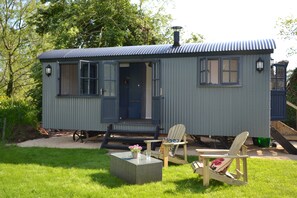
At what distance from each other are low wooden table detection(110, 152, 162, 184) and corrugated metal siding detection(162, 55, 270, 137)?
339cm

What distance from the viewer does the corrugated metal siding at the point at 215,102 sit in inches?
325

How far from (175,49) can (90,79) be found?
2.64 metres

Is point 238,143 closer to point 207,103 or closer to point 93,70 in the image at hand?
point 207,103

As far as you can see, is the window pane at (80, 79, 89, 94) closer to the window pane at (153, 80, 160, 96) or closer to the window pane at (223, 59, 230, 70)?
the window pane at (153, 80, 160, 96)

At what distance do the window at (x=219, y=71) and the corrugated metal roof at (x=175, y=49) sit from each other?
303mm

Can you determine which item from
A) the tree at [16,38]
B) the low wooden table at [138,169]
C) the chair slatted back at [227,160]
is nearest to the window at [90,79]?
the low wooden table at [138,169]

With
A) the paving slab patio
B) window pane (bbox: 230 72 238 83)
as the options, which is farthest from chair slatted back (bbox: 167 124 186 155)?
window pane (bbox: 230 72 238 83)

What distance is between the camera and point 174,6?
1905 centimetres

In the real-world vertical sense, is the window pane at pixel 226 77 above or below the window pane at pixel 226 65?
below

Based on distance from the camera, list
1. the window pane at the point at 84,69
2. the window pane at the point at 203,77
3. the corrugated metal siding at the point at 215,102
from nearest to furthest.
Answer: the corrugated metal siding at the point at 215,102 < the window pane at the point at 203,77 < the window pane at the point at 84,69

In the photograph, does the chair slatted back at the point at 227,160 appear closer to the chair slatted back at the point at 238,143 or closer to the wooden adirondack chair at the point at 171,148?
the chair slatted back at the point at 238,143

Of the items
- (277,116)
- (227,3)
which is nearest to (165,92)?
(277,116)

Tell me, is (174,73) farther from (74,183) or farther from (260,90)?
(74,183)

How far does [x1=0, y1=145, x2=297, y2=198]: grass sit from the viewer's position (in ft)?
15.7
